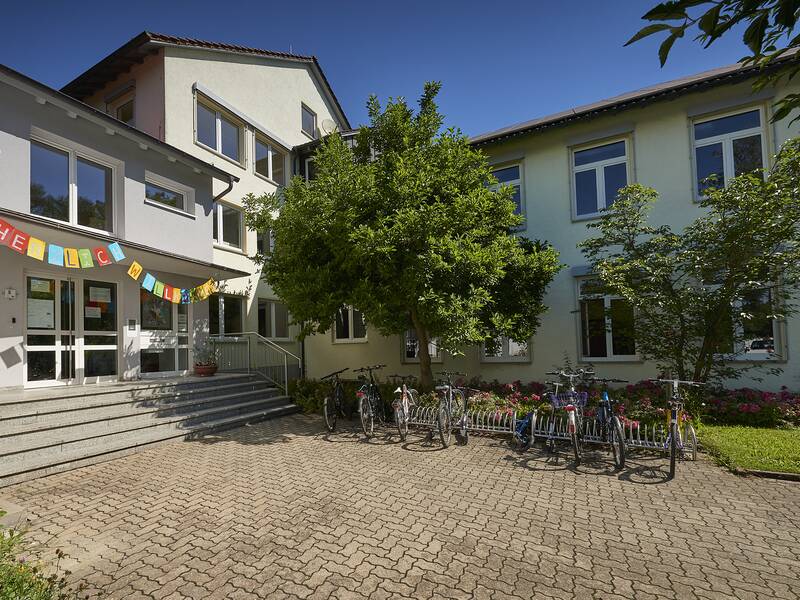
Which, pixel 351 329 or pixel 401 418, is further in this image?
pixel 351 329

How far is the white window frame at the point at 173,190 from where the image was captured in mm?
10921

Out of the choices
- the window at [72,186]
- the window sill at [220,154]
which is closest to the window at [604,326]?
the window at [72,186]

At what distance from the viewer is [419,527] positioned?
4.46m

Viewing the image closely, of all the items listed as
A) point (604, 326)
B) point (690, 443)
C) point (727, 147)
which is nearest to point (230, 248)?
point (604, 326)

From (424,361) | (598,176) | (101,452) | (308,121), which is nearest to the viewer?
(101,452)

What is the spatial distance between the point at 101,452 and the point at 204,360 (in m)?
4.87

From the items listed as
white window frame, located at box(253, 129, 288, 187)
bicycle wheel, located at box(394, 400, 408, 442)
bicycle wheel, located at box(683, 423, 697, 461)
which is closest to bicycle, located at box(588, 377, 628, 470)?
bicycle wheel, located at box(683, 423, 697, 461)

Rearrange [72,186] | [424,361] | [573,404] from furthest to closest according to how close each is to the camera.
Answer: [424,361] < [72,186] < [573,404]

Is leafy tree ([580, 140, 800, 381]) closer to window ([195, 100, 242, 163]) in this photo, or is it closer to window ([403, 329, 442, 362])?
window ([403, 329, 442, 362])

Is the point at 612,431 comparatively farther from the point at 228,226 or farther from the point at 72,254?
the point at 228,226

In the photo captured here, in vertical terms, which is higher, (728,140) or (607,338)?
(728,140)

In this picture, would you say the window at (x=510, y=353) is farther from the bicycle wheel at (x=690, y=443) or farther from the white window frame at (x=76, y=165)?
the white window frame at (x=76, y=165)

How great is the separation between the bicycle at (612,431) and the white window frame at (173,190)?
10.4 meters

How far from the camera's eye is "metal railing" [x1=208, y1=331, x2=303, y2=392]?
1306 cm
